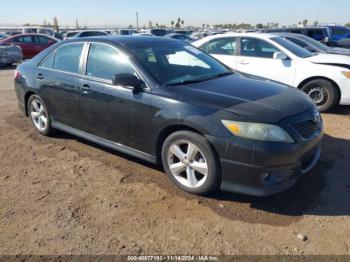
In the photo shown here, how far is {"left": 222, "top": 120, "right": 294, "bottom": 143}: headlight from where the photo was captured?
122 inches

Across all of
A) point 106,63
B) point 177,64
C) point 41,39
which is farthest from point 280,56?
point 41,39

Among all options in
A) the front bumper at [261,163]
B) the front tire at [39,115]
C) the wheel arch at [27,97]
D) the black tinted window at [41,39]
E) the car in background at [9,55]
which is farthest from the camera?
the black tinted window at [41,39]

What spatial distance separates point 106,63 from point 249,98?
1814 mm

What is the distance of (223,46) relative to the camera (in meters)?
7.96

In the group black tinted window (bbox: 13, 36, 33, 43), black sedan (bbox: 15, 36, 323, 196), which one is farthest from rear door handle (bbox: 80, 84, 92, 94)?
black tinted window (bbox: 13, 36, 33, 43)

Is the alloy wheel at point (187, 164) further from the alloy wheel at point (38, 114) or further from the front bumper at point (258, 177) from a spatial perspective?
the alloy wheel at point (38, 114)

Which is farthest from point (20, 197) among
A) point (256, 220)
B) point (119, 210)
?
point (256, 220)

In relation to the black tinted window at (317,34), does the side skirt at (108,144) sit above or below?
below

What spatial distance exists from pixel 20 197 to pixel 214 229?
2090mm

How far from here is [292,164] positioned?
3.20m

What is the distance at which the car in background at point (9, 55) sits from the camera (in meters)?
14.7

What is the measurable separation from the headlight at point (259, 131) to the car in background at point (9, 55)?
46.8 ft

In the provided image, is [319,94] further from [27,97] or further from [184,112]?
[27,97]

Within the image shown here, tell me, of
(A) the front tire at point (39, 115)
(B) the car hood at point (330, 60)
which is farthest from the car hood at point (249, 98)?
(B) the car hood at point (330, 60)
